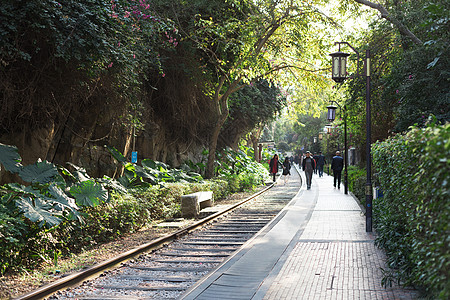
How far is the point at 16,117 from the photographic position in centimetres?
985

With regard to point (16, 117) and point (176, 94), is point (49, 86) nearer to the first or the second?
point (16, 117)

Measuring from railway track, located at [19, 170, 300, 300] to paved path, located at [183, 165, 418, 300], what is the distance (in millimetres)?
468

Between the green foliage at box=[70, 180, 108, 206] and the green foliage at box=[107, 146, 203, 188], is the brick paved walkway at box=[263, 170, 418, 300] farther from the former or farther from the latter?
the green foliage at box=[107, 146, 203, 188]

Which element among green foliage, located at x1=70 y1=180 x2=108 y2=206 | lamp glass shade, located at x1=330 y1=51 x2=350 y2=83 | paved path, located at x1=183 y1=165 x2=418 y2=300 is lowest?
paved path, located at x1=183 y1=165 x2=418 y2=300

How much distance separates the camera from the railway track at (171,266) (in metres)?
6.25

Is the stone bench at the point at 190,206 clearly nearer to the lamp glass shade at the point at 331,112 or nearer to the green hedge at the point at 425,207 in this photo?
the green hedge at the point at 425,207

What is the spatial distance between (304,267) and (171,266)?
7.76 feet

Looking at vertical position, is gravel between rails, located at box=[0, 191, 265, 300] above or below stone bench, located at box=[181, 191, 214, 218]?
below

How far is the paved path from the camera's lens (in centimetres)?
590

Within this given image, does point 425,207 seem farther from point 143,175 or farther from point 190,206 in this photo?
point 143,175

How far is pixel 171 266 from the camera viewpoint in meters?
7.99

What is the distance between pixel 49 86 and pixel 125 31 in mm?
2240

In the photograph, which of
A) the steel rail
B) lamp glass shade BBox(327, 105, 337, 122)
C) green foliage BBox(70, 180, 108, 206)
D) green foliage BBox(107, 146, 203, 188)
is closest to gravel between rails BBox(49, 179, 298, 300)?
the steel rail

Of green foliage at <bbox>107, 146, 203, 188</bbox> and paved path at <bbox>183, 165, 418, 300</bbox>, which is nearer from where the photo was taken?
paved path at <bbox>183, 165, 418, 300</bbox>
